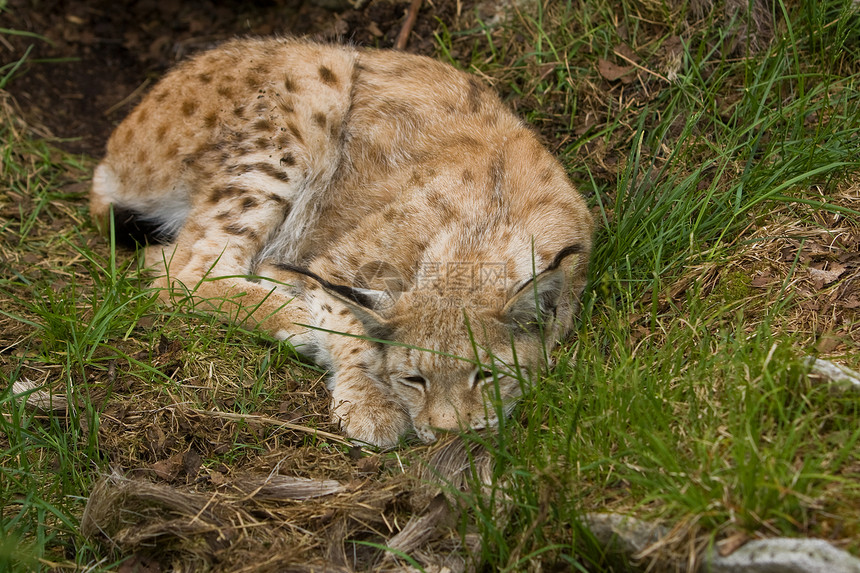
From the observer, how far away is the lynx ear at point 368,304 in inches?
108

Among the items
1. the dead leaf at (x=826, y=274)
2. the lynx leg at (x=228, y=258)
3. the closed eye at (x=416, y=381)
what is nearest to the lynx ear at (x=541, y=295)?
the closed eye at (x=416, y=381)

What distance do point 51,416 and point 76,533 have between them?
0.55m

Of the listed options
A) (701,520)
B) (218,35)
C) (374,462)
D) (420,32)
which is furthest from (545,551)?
(218,35)

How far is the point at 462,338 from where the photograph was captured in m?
2.75

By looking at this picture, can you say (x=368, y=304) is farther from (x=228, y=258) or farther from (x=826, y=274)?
(x=826, y=274)

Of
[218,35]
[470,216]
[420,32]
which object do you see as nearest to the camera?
[470,216]

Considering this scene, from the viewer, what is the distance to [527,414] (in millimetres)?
2799

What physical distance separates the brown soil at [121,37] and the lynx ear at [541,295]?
2.50 meters

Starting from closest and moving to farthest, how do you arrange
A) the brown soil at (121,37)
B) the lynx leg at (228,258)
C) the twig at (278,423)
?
1. the twig at (278,423)
2. the lynx leg at (228,258)
3. the brown soil at (121,37)

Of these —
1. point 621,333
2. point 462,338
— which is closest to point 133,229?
point 462,338

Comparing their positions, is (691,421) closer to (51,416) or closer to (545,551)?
(545,551)

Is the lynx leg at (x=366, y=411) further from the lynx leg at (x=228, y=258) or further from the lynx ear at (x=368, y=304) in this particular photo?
the lynx leg at (x=228, y=258)

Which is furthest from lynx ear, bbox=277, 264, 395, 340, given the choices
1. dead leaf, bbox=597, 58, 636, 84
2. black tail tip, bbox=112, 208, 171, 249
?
dead leaf, bbox=597, 58, 636, 84

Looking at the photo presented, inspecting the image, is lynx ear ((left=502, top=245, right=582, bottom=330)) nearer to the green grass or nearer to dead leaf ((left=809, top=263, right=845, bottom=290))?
the green grass
